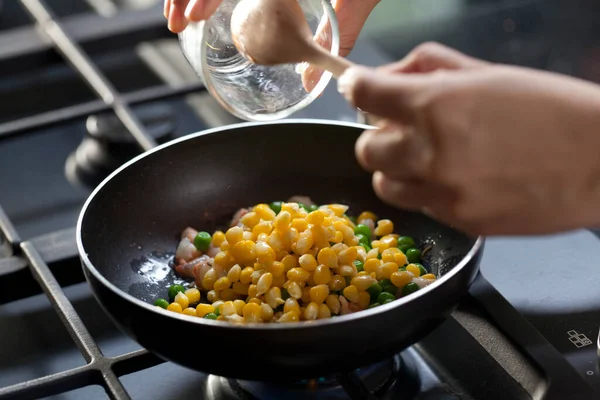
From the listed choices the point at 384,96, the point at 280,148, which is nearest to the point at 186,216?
the point at 280,148

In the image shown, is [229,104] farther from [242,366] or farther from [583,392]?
[583,392]

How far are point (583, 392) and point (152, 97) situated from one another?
827mm

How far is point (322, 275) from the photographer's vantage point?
1013 millimetres

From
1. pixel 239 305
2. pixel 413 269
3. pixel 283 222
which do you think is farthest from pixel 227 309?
pixel 413 269

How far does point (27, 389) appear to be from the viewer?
95 cm

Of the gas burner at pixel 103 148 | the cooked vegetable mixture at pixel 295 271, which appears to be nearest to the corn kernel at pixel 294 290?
the cooked vegetable mixture at pixel 295 271

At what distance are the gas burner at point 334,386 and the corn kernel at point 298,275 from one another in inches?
4.4

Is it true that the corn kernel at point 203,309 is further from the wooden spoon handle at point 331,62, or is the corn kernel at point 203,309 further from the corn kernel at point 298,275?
the wooden spoon handle at point 331,62

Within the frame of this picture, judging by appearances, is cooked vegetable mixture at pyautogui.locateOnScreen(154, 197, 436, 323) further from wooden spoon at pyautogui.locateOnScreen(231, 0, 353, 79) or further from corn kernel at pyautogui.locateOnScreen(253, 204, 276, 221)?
wooden spoon at pyautogui.locateOnScreen(231, 0, 353, 79)

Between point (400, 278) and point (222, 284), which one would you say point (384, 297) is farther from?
point (222, 284)

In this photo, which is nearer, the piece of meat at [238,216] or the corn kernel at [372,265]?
the corn kernel at [372,265]

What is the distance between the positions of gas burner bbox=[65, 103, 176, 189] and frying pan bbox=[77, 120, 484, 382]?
0.90ft

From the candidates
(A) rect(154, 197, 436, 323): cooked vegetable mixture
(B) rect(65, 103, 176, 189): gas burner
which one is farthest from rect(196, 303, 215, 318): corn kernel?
(B) rect(65, 103, 176, 189): gas burner

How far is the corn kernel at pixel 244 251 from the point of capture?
1.05m
